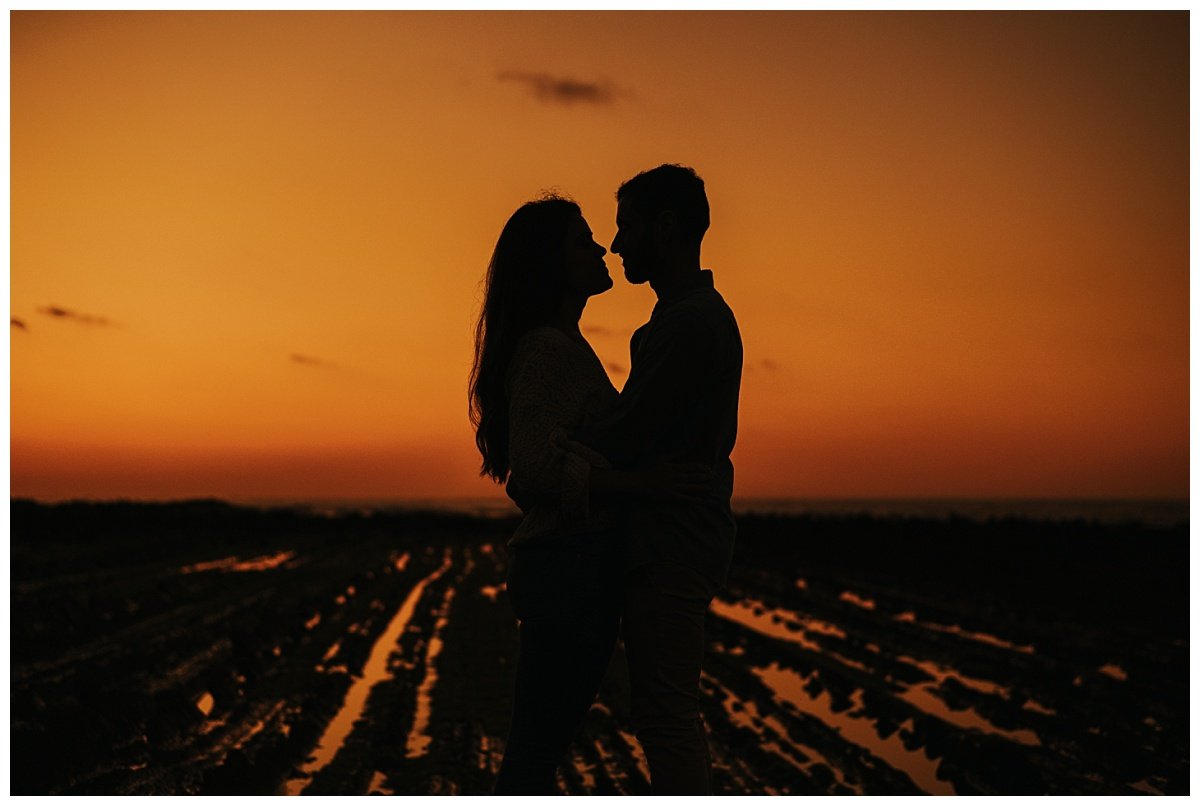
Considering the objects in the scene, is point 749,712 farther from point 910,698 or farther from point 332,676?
point 332,676

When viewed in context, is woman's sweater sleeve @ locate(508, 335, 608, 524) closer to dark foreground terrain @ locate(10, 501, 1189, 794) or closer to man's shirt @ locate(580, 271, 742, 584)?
man's shirt @ locate(580, 271, 742, 584)

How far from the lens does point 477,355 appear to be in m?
2.79

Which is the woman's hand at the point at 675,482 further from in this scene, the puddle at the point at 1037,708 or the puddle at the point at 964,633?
the puddle at the point at 964,633

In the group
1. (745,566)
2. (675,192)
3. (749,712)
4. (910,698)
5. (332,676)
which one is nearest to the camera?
(675,192)

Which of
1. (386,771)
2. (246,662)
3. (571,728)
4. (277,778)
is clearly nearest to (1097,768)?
(386,771)

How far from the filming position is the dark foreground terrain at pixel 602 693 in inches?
267

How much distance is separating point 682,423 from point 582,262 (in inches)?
16.5

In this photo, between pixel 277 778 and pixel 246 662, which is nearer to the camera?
pixel 277 778

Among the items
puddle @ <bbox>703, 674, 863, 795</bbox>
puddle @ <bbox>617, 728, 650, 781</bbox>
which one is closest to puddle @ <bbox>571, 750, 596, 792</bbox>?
puddle @ <bbox>617, 728, 650, 781</bbox>

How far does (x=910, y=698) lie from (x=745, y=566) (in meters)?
17.2

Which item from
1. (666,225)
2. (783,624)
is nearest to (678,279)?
(666,225)

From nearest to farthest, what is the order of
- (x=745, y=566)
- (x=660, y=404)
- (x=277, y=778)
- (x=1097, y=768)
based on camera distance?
(x=660, y=404), (x=277, y=778), (x=1097, y=768), (x=745, y=566)

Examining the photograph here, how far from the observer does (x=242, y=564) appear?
86.4 ft

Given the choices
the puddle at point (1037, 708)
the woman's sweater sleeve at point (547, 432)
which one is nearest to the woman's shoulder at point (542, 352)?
the woman's sweater sleeve at point (547, 432)
